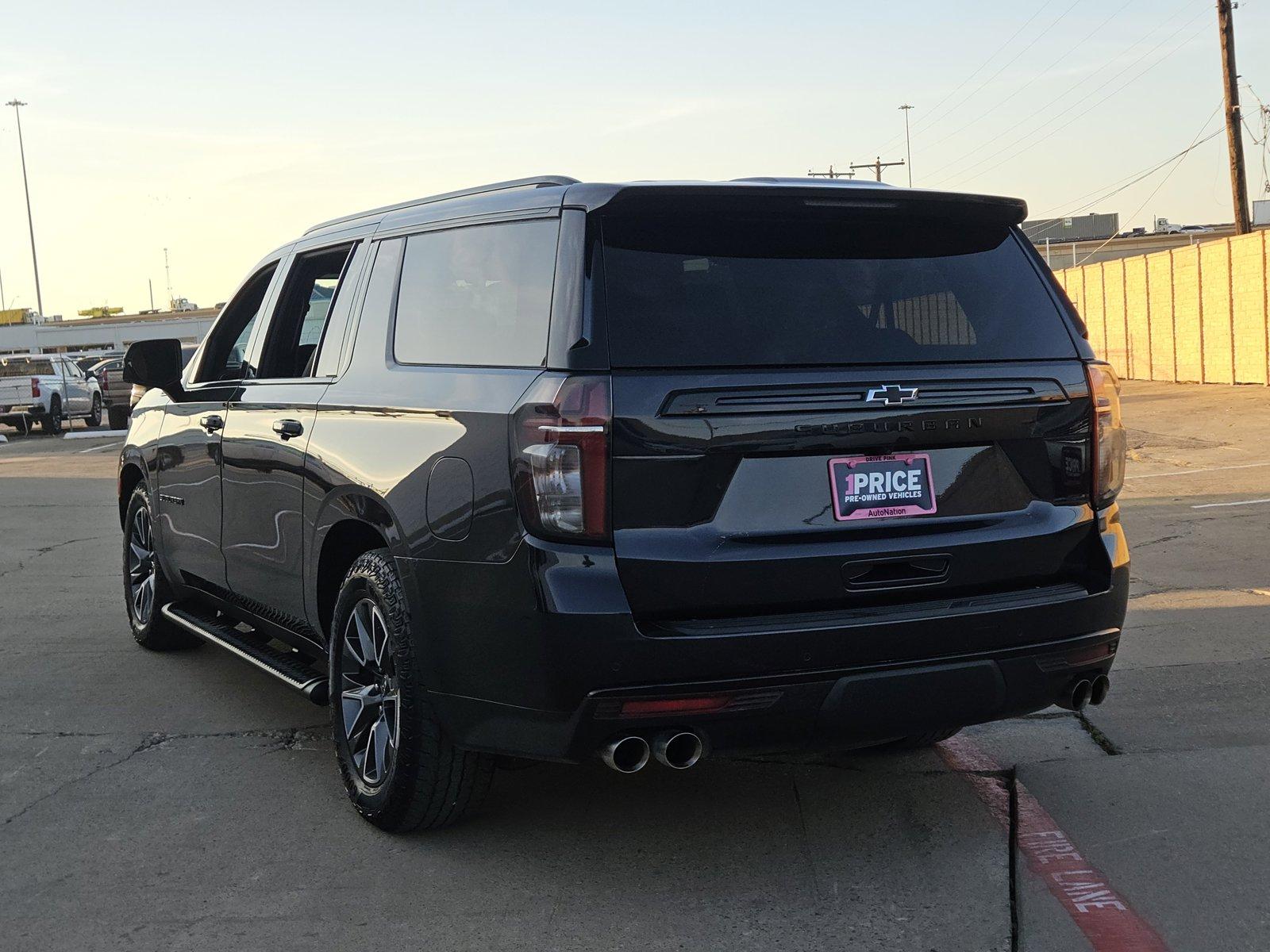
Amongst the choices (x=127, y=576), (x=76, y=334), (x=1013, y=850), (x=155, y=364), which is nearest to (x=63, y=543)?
(x=127, y=576)

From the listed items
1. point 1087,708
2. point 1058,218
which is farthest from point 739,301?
point 1058,218

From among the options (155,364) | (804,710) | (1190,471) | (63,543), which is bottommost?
(1190,471)

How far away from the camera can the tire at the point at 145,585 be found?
22.5 feet

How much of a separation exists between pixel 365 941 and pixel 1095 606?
2182 millimetres

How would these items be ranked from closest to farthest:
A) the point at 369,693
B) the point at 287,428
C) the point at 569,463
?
1. the point at 569,463
2. the point at 369,693
3. the point at 287,428

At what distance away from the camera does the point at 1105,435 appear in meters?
4.14

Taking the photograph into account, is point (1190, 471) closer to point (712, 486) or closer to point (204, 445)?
point (204, 445)

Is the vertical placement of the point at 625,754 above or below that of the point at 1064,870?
above

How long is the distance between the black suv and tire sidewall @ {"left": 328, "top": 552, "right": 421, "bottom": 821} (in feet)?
0.04

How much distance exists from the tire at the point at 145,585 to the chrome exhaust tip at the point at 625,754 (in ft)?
12.3

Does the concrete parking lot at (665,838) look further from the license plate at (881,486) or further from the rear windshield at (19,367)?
the rear windshield at (19,367)

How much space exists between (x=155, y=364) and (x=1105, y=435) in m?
3.99

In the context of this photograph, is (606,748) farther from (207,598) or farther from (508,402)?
(207,598)

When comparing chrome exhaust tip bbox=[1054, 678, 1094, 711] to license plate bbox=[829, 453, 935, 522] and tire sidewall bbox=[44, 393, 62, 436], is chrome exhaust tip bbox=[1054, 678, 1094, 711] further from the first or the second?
tire sidewall bbox=[44, 393, 62, 436]
